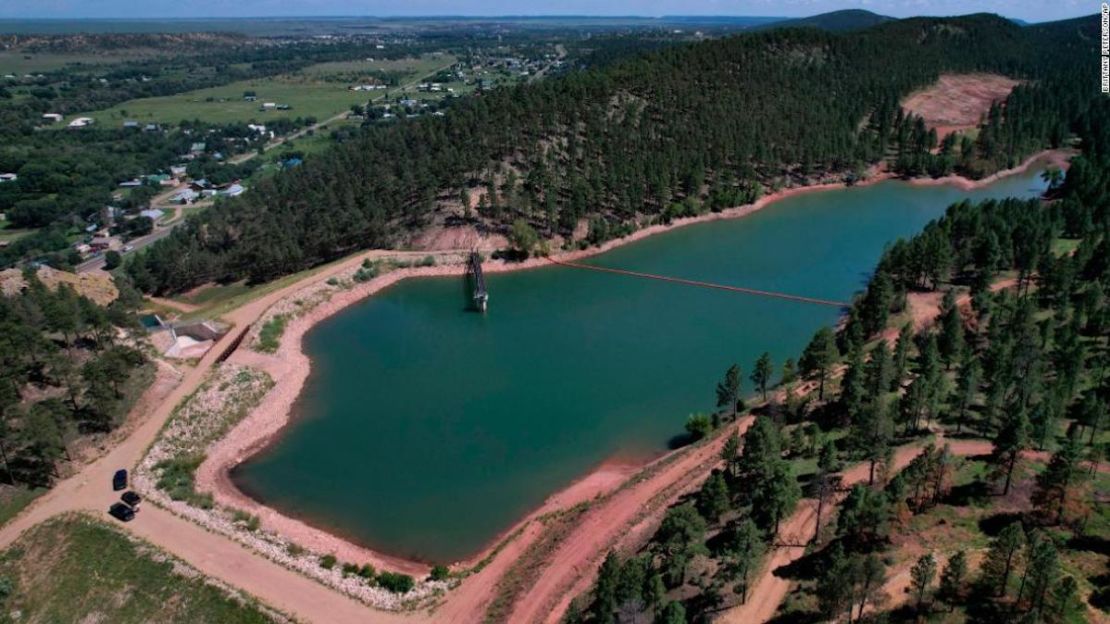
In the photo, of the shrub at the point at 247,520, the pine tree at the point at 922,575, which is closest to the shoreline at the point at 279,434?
the shrub at the point at 247,520

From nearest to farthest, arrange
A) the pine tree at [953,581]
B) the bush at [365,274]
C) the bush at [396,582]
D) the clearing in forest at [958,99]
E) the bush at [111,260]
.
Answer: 1. the pine tree at [953,581]
2. the bush at [396,582]
3. the bush at [365,274]
4. the bush at [111,260]
5. the clearing in forest at [958,99]

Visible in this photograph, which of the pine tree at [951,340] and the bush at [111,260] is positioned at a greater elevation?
the pine tree at [951,340]

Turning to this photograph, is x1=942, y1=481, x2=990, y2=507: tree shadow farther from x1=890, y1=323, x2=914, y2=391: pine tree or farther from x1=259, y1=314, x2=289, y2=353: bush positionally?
x1=259, y1=314, x2=289, y2=353: bush

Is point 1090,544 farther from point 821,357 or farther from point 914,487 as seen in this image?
point 821,357

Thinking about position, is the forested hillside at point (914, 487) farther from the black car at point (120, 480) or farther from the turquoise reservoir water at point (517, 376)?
the black car at point (120, 480)

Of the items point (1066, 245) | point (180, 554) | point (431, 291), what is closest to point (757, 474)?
point (180, 554)

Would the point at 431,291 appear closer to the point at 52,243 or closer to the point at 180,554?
the point at 180,554

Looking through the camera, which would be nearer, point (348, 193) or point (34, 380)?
point (34, 380)
